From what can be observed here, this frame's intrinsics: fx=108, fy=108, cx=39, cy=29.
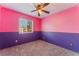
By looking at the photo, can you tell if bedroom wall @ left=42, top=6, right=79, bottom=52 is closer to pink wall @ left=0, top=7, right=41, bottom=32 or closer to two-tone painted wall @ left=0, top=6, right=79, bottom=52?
two-tone painted wall @ left=0, top=6, right=79, bottom=52

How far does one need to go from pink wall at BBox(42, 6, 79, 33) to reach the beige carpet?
0.35 m

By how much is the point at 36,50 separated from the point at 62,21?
81 centimetres

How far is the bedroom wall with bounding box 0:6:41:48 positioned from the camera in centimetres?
211

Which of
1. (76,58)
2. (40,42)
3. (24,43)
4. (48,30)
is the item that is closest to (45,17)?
(48,30)

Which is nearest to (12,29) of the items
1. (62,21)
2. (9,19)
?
(9,19)

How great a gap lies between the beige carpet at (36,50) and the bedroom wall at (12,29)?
4.1 inches

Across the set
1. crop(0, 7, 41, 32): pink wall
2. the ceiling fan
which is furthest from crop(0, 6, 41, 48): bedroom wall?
the ceiling fan

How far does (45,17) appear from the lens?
87.7 inches

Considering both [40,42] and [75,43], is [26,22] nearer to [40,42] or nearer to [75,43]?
[40,42]

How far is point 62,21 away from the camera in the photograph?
2.28 metres

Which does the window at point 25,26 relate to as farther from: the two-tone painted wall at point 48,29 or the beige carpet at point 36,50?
the beige carpet at point 36,50

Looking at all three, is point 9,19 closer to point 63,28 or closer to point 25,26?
point 25,26

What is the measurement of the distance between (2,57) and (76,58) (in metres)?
1.31

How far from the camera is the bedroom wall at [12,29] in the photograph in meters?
2.11
